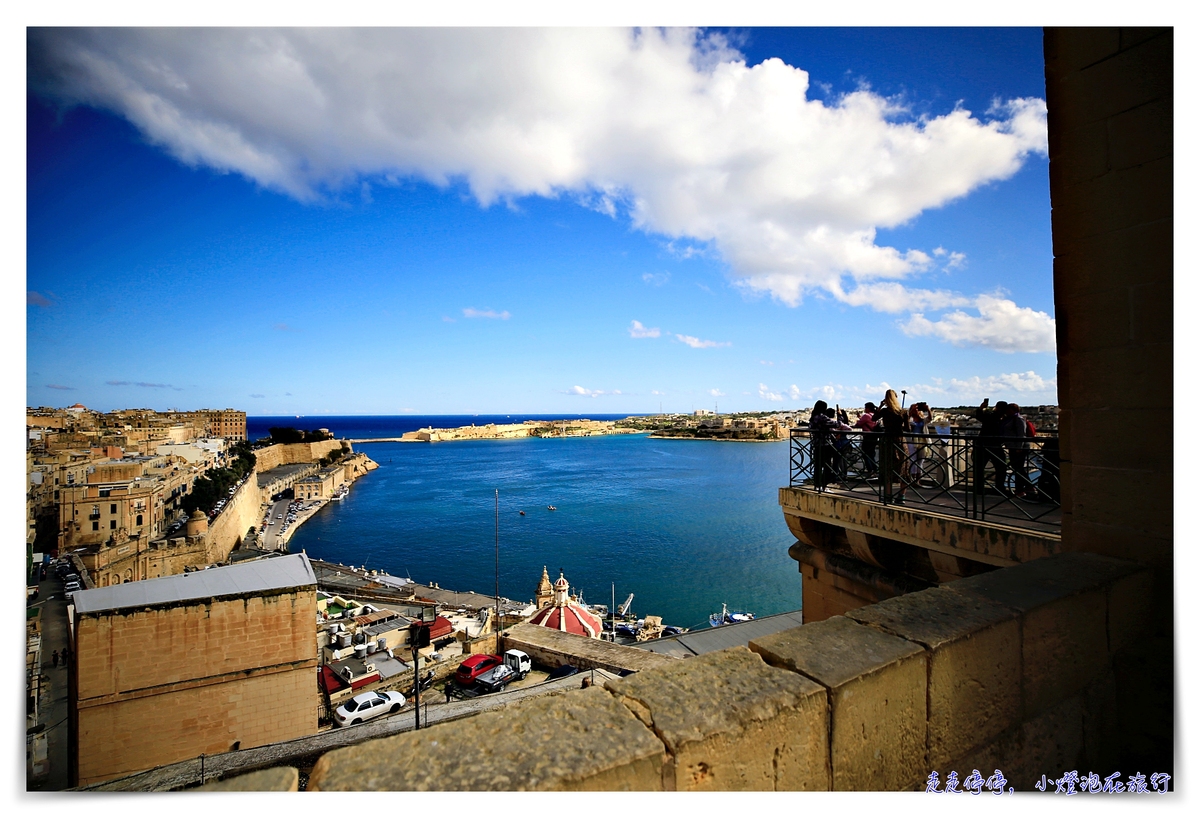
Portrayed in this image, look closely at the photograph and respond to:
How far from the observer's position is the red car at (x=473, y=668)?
11.6 m

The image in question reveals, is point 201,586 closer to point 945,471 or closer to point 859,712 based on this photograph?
point 859,712

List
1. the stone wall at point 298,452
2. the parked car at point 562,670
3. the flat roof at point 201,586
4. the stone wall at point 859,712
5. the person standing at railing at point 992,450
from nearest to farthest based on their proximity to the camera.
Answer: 1. the stone wall at point 859,712
2. the person standing at railing at point 992,450
3. the flat roof at point 201,586
4. the parked car at point 562,670
5. the stone wall at point 298,452

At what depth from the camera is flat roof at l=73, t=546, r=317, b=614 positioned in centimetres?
663

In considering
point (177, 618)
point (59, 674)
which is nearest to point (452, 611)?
point (59, 674)

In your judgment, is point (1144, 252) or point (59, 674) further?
point (59, 674)

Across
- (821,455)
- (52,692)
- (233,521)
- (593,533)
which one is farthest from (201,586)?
(233,521)

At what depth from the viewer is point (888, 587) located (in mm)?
4098

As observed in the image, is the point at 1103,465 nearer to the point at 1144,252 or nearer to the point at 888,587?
the point at 1144,252

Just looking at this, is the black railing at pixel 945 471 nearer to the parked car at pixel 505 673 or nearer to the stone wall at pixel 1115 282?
the stone wall at pixel 1115 282

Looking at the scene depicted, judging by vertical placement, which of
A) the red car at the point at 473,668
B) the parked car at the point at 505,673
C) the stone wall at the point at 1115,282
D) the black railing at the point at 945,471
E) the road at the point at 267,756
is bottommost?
the red car at the point at 473,668

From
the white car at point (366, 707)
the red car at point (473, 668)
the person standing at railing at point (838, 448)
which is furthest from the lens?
the red car at point (473, 668)

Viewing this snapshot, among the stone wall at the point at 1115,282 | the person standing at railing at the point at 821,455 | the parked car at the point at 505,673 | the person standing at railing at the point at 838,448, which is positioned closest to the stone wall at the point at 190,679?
the parked car at the point at 505,673

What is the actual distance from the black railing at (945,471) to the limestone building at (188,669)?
7102mm

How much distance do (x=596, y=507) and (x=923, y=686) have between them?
47.9 metres
